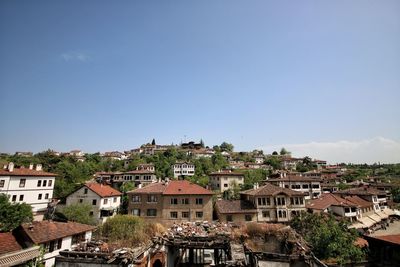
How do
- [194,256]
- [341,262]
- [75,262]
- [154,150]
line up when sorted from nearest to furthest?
[75,262]
[341,262]
[194,256]
[154,150]

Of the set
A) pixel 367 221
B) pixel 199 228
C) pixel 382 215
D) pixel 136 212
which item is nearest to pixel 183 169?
pixel 136 212

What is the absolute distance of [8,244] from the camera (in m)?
17.5

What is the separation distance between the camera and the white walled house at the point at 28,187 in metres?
40.0

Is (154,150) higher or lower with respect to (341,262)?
higher

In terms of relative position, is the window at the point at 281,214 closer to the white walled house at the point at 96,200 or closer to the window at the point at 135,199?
the window at the point at 135,199

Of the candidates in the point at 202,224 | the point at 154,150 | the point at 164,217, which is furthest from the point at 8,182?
the point at 154,150

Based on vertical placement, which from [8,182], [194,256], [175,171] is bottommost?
[194,256]

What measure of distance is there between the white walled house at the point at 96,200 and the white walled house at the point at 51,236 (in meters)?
14.0

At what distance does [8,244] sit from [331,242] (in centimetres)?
3290

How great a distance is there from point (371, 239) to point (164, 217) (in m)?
29.7

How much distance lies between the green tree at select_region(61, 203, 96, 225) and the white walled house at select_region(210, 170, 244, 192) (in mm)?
36835

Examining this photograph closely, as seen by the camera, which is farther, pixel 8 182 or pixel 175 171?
pixel 175 171

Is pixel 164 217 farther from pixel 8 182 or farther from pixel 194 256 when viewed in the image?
pixel 8 182

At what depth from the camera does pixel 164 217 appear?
128 feet
